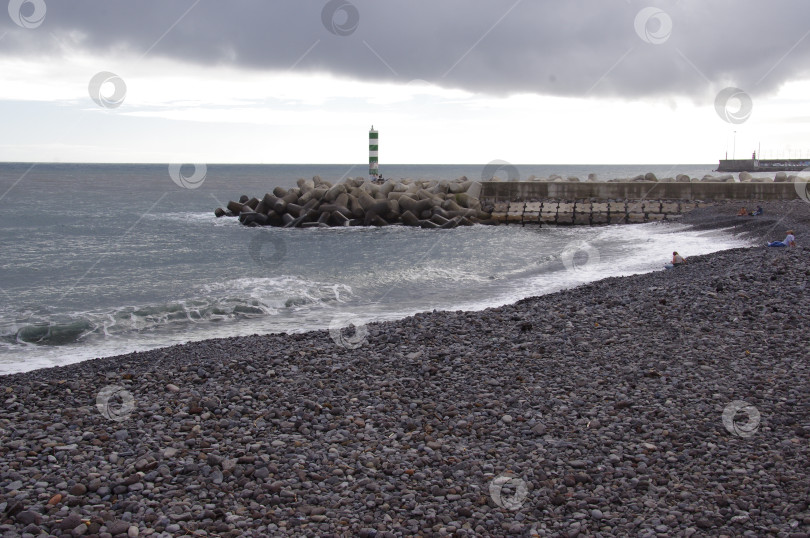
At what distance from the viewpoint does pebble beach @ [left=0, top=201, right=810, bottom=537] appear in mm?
4309

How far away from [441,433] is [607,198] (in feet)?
86.4

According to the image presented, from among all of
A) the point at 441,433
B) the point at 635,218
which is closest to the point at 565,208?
the point at 635,218

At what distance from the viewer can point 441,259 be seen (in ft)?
65.8

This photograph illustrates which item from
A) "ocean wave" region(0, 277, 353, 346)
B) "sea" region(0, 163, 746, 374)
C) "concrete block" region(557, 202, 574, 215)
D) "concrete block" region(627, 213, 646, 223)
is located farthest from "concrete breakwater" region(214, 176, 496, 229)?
"ocean wave" region(0, 277, 353, 346)

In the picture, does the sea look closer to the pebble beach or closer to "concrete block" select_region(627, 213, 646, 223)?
"concrete block" select_region(627, 213, 646, 223)

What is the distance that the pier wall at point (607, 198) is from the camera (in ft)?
92.7

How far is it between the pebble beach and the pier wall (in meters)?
20.7

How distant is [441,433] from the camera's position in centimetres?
555

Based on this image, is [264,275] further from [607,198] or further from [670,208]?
[670,208]

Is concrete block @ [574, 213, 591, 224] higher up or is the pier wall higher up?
the pier wall

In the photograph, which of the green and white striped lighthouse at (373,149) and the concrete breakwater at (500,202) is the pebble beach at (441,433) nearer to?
the concrete breakwater at (500,202)

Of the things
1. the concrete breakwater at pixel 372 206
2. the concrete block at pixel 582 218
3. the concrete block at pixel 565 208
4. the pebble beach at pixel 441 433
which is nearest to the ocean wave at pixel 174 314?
the pebble beach at pixel 441 433

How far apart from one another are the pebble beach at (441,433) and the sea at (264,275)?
2.70m

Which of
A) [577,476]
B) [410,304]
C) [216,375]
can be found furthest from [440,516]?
[410,304]
